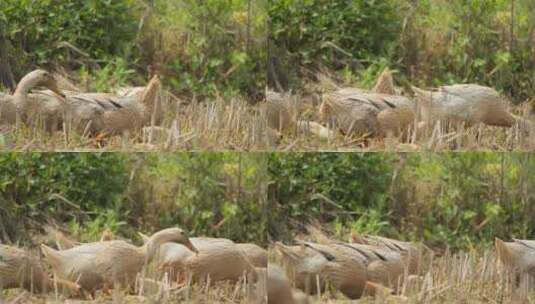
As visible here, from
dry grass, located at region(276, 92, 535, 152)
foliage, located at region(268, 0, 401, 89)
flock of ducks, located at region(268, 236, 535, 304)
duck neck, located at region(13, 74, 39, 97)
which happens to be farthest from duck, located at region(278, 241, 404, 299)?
duck neck, located at region(13, 74, 39, 97)

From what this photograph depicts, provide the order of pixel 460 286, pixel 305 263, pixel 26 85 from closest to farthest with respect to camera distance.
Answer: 1. pixel 26 85
2. pixel 305 263
3. pixel 460 286

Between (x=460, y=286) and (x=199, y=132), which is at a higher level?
(x=199, y=132)

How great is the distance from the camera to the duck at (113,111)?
4.02 m

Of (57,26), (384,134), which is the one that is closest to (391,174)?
(384,134)

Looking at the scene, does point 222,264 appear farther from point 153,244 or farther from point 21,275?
point 21,275

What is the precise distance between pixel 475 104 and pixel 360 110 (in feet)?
1.44

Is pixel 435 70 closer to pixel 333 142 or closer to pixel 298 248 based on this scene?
pixel 333 142

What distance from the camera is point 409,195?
4172 millimetres

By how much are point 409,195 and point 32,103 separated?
1382 millimetres

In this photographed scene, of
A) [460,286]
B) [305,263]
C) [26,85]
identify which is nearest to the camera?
[26,85]

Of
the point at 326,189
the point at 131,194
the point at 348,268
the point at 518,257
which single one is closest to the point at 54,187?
the point at 131,194

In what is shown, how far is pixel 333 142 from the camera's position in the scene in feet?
13.5

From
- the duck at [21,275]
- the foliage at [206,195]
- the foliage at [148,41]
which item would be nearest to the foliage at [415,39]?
the foliage at [148,41]

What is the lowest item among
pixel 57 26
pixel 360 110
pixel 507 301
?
pixel 507 301
